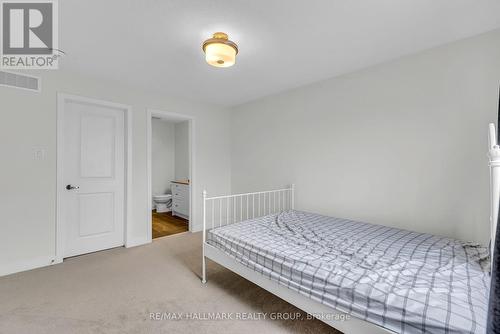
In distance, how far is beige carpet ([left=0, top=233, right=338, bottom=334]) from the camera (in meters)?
1.61

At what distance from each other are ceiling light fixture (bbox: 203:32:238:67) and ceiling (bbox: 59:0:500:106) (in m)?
0.08

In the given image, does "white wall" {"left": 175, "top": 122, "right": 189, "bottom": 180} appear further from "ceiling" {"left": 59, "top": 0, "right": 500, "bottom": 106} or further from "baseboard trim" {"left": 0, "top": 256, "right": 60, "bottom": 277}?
"baseboard trim" {"left": 0, "top": 256, "right": 60, "bottom": 277}

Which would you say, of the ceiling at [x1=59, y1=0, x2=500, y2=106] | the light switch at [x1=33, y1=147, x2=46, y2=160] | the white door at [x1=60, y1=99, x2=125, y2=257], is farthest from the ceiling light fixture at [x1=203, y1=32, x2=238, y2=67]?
the light switch at [x1=33, y1=147, x2=46, y2=160]

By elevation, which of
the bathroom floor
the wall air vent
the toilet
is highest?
the wall air vent

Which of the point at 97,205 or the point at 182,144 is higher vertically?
the point at 182,144

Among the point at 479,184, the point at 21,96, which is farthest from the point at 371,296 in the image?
the point at 21,96

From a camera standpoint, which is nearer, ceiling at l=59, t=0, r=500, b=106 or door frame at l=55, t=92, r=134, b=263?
ceiling at l=59, t=0, r=500, b=106

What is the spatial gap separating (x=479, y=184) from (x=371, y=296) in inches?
61.9

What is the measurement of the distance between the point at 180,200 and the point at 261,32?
3.82 meters

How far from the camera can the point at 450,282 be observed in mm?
1233

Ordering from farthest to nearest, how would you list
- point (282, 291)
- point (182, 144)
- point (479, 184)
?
point (182, 144) < point (479, 184) < point (282, 291)

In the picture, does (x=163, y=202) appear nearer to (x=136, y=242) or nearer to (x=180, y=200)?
(x=180, y=200)

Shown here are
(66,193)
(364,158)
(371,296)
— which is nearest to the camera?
(371,296)

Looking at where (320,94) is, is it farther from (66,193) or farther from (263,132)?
(66,193)
